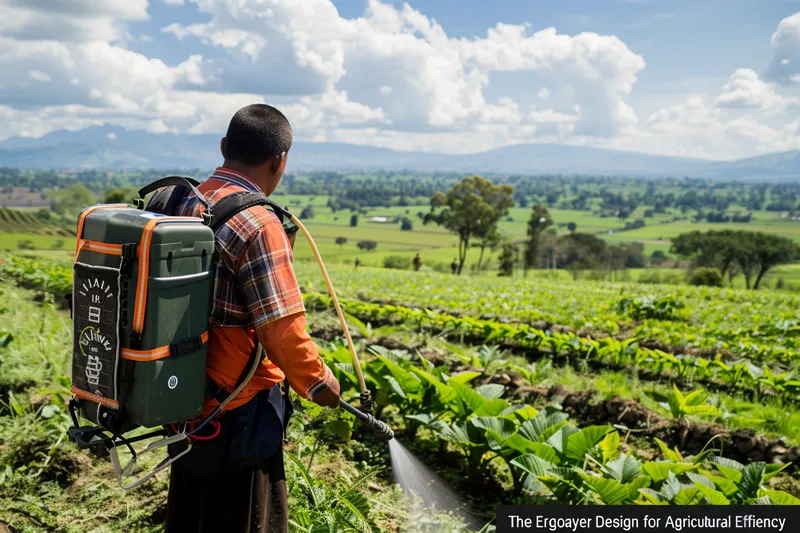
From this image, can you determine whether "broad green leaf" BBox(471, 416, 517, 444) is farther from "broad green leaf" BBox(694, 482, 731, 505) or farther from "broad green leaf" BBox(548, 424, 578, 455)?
"broad green leaf" BBox(694, 482, 731, 505)

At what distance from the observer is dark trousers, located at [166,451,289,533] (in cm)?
288

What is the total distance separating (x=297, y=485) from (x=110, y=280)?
7.35 feet

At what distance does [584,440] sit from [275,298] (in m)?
2.66

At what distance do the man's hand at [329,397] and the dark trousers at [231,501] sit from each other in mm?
483

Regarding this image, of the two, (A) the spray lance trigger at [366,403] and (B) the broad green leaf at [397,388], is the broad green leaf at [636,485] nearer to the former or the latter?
(A) the spray lance trigger at [366,403]

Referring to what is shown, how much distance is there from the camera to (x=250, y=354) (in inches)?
110

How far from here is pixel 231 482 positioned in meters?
2.89

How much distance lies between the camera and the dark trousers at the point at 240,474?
2.82 metres

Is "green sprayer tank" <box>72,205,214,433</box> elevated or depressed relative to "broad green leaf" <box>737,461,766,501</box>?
elevated

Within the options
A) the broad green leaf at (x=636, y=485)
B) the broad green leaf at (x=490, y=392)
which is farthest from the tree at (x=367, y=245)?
the broad green leaf at (x=636, y=485)

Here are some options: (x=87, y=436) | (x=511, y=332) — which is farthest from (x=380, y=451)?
(x=511, y=332)

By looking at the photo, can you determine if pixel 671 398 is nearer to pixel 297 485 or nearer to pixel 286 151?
pixel 297 485

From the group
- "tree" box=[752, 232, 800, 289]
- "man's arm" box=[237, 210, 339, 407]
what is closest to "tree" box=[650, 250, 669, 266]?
"tree" box=[752, 232, 800, 289]

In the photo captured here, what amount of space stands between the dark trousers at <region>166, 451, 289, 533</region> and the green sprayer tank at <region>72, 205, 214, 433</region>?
0.53 metres
